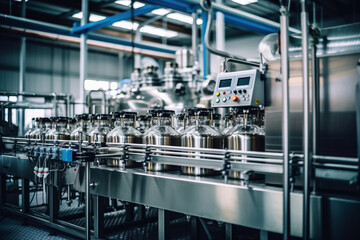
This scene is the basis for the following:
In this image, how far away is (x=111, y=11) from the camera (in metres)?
7.36

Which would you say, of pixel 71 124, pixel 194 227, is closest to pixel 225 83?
pixel 194 227

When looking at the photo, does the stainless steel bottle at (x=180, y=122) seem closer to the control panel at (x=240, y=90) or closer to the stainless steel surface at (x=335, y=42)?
the control panel at (x=240, y=90)

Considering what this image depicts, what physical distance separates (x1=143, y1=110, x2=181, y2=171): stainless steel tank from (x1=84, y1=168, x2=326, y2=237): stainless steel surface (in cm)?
10

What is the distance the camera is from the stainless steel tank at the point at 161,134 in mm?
1796

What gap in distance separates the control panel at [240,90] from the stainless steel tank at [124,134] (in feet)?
2.13

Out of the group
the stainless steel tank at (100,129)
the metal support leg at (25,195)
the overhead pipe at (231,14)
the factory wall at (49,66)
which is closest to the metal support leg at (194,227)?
the stainless steel tank at (100,129)

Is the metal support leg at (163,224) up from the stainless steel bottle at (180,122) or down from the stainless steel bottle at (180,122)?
down

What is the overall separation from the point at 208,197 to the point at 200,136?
32 centimetres

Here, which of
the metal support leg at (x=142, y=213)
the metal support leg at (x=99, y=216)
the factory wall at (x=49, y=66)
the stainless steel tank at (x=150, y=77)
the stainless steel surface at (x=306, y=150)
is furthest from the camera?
the factory wall at (x=49, y=66)

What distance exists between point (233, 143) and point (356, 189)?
1.74ft

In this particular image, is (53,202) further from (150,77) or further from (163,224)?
(150,77)

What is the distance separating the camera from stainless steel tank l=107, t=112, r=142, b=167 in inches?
77.2

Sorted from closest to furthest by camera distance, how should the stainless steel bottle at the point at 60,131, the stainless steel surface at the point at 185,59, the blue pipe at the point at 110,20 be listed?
the stainless steel bottle at the point at 60,131 < the blue pipe at the point at 110,20 < the stainless steel surface at the point at 185,59

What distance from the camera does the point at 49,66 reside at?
9023 millimetres
